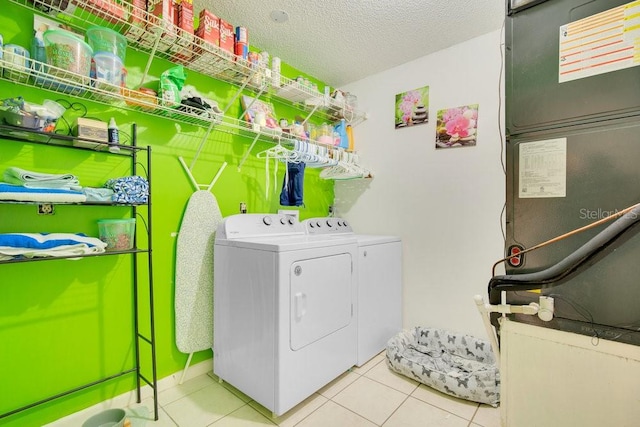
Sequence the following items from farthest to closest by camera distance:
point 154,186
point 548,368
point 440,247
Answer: point 440,247, point 154,186, point 548,368

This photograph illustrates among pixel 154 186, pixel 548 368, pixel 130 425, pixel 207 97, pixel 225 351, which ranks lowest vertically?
pixel 130 425

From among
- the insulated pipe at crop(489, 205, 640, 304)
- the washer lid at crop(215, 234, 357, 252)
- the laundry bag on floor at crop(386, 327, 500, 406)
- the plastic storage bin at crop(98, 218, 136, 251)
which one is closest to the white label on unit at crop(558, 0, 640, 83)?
the insulated pipe at crop(489, 205, 640, 304)

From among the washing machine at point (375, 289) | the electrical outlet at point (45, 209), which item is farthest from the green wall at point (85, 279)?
the washing machine at point (375, 289)

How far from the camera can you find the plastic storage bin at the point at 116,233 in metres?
1.57

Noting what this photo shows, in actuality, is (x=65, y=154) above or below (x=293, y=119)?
below

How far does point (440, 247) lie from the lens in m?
2.53

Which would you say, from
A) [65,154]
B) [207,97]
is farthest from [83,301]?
[207,97]

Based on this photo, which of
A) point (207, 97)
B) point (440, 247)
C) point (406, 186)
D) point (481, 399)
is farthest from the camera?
point (406, 186)

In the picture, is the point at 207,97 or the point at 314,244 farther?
the point at 207,97

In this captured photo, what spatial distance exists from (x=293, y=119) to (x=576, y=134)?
225 centimetres

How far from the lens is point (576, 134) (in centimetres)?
112

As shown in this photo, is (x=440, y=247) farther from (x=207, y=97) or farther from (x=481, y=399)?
(x=207, y=97)

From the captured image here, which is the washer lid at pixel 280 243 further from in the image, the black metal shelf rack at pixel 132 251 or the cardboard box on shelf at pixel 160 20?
the cardboard box on shelf at pixel 160 20

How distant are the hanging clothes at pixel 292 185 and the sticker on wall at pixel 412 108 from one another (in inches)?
43.3
